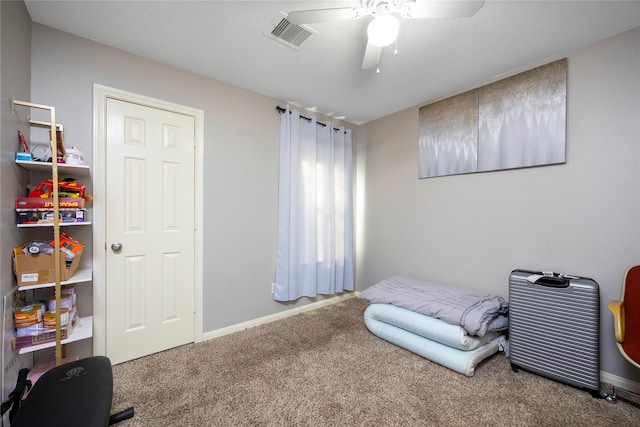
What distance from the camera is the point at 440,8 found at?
1317 millimetres

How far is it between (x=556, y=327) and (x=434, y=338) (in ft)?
2.72

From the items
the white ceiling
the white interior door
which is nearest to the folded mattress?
the white interior door

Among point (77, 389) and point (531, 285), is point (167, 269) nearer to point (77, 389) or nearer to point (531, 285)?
point (77, 389)

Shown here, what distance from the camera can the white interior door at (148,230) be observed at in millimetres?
1993

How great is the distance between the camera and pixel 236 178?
2.62 metres

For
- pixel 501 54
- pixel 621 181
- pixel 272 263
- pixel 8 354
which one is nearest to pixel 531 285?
pixel 621 181

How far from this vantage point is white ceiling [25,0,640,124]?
1.61 metres

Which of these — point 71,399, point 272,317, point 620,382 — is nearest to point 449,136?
point 620,382

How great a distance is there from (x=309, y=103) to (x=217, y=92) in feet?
3.40

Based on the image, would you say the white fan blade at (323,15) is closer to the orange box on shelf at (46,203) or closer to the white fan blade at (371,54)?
the white fan blade at (371,54)

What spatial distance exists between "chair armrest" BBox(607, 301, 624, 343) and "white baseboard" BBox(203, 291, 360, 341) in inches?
100

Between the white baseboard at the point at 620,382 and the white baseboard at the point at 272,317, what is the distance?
2.43m

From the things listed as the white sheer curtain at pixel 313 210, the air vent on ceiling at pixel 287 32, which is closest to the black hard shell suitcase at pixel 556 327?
the white sheer curtain at pixel 313 210

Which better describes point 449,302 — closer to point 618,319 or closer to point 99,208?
point 618,319
